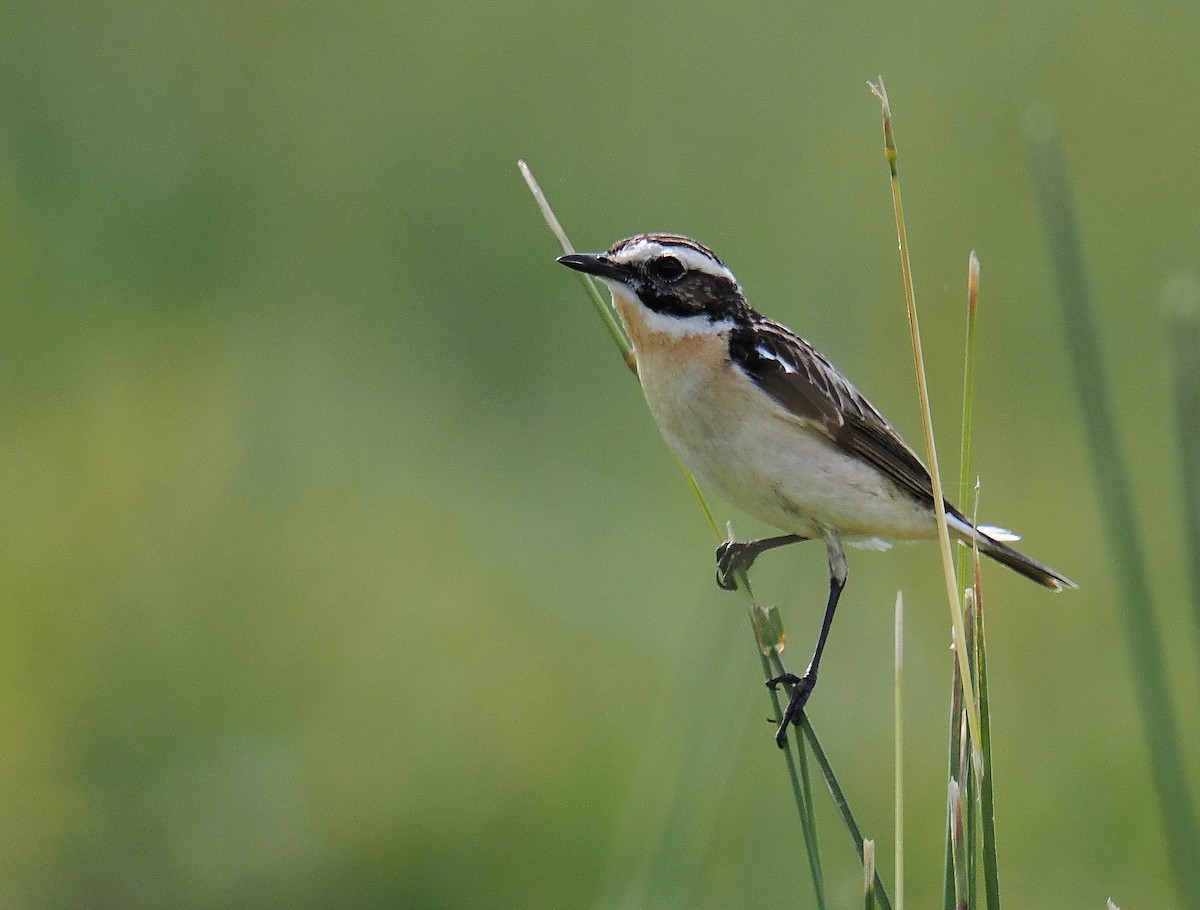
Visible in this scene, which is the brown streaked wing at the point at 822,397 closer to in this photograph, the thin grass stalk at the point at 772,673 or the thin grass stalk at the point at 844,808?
the thin grass stalk at the point at 772,673

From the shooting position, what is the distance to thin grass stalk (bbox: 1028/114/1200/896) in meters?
2.55

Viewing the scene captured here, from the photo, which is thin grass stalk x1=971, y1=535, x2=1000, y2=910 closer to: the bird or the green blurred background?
the green blurred background

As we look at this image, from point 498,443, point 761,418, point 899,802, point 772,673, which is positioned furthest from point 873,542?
point 498,443

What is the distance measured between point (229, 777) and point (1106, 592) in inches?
175

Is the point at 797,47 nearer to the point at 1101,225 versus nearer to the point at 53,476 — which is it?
the point at 1101,225

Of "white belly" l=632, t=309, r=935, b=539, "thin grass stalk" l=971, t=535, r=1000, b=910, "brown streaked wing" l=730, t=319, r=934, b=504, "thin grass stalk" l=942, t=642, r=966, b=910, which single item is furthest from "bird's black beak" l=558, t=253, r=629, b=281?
"thin grass stalk" l=971, t=535, r=1000, b=910

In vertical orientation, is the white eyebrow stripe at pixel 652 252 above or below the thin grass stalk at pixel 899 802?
above

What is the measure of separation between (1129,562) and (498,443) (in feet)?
21.0

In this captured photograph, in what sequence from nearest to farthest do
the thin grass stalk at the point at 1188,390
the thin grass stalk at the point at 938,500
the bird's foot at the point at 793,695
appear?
the thin grass stalk at the point at 1188,390, the thin grass stalk at the point at 938,500, the bird's foot at the point at 793,695

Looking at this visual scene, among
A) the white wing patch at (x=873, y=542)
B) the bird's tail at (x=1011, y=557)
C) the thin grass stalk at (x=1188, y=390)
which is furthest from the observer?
the white wing patch at (x=873, y=542)

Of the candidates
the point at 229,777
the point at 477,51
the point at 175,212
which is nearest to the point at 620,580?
the point at 229,777

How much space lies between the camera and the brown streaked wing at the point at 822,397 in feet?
15.6

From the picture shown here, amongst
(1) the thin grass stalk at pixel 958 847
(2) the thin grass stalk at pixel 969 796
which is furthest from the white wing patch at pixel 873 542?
(1) the thin grass stalk at pixel 958 847

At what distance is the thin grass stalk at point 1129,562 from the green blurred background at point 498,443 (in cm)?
77
